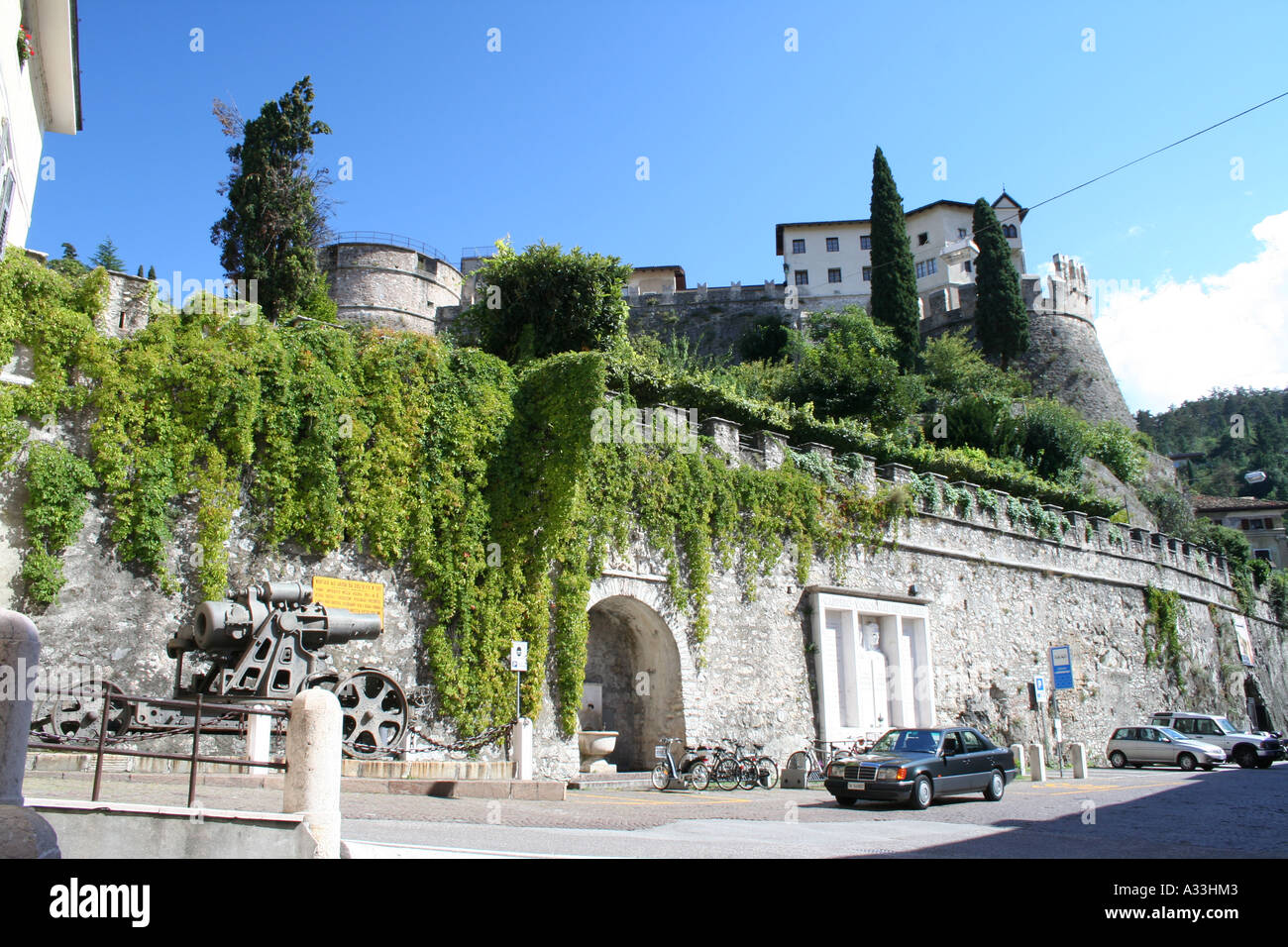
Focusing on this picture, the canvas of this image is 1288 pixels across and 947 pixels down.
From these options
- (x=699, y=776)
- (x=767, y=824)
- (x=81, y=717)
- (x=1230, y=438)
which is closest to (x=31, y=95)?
(x=81, y=717)

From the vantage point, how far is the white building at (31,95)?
13.2 metres

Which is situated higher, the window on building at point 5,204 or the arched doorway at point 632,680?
the window on building at point 5,204

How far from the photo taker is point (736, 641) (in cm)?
1822

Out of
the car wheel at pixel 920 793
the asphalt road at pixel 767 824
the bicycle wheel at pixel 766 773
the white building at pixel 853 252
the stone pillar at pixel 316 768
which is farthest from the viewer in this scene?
the white building at pixel 853 252

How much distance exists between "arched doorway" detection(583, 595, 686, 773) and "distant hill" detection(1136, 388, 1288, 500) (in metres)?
58.1

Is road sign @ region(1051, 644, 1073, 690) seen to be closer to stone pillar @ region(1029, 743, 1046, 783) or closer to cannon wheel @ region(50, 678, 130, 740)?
stone pillar @ region(1029, 743, 1046, 783)

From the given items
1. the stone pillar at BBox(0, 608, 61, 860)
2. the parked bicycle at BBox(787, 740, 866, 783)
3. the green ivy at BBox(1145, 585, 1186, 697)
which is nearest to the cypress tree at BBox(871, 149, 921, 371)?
the green ivy at BBox(1145, 585, 1186, 697)

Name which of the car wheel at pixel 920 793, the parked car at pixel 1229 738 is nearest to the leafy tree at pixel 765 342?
the parked car at pixel 1229 738

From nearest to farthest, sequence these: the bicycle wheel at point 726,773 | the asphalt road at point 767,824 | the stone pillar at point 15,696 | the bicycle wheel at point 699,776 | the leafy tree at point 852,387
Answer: the stone pillar at point 15,696, the asphalt road at point 767,824, the bicycle wheel at point 699,776, the bicycle wheel at point 726,773, the leafy tree at point 852,387

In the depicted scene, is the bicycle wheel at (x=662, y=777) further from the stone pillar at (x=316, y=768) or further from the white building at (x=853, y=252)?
the white building at (x=853, y=252)

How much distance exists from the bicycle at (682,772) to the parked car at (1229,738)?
16.2m

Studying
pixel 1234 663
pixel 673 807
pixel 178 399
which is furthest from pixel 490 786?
pixel 1234 663

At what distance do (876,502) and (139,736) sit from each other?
16169 millimetres

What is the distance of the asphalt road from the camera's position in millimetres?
7781
